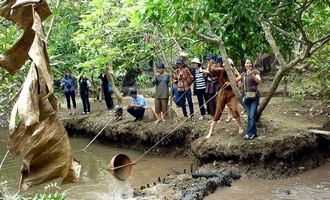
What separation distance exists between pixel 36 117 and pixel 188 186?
18.8 feet

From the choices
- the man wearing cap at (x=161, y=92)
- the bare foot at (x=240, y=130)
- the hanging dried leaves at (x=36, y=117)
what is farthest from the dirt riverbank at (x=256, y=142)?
the hanging dried leaves at (x=36, y=117)

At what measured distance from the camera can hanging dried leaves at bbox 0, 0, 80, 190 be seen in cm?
259

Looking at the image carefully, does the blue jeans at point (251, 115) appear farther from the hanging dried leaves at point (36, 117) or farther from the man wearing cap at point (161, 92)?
the hanging dried leaves at point (36, 117)

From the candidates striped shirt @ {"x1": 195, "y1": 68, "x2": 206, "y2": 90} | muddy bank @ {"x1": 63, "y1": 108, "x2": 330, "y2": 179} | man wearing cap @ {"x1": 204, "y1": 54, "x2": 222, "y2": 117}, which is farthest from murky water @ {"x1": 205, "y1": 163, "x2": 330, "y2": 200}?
striped shirt @ {"x1": 195, "y1": 68, "x2": 206, "y2": 90}

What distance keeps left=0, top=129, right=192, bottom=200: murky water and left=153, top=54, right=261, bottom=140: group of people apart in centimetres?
122

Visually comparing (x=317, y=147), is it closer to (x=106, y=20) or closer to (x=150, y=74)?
(x=106, y=20)

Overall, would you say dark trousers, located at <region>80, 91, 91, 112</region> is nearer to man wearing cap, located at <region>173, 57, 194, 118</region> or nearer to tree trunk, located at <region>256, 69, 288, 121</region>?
man wearing cap, located at <region>173, 57, 194, 118</region>

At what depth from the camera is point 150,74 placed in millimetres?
24516

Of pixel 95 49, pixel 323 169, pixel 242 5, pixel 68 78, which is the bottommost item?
pixel 323 169

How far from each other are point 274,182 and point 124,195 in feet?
8.59

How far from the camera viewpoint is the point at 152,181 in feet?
31.6

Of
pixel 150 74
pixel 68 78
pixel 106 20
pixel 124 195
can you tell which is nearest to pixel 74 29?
pixel 68 78

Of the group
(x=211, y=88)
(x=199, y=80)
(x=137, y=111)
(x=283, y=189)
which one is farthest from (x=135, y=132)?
(x=283, y=189)

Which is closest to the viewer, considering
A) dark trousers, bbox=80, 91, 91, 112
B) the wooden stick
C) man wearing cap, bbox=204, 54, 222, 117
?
the wooden stick
